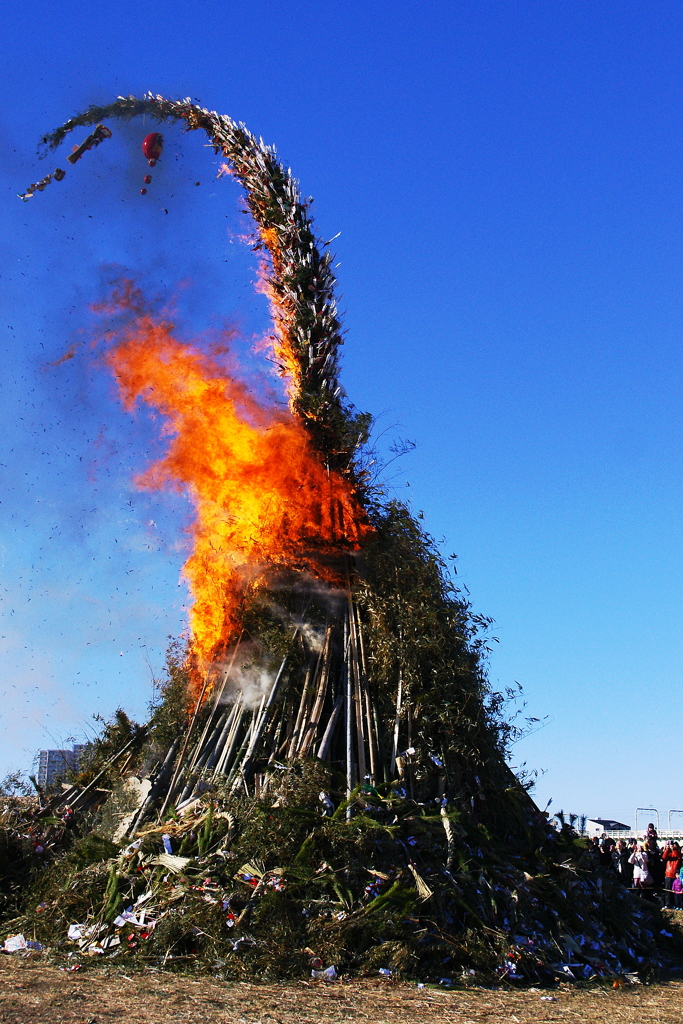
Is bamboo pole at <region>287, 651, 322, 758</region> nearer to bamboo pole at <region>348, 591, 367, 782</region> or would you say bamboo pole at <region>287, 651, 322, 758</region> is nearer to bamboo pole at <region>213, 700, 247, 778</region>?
bamboo pole at <region>348, 591, 367, 782</region>

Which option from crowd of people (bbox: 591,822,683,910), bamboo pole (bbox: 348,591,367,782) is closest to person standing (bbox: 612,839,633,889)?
crowd of people (bbox: 591,822,683,910)

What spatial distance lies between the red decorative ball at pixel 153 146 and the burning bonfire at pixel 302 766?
2 cm

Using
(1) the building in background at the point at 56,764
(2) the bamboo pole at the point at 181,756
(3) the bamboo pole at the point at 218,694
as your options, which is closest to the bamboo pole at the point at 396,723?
(3) the bamboo pole at the point at 218,694

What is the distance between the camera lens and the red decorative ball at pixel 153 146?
38.8 feet

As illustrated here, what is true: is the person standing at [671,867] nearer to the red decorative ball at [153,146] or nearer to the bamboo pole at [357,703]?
the bamboo pole at [357,703]

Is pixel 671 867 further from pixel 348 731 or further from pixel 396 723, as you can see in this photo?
pixel 348 731

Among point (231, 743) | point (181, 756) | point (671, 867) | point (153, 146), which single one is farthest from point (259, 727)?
point (671, 867)

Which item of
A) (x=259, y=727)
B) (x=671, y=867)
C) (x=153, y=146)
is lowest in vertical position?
(x=671, y=867)

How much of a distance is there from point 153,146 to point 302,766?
28.7 ft

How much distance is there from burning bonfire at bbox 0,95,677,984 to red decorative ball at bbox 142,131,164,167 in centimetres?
2

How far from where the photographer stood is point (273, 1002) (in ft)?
22.1

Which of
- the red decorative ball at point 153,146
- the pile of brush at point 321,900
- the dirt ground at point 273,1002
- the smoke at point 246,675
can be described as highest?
the red decorative ball at point 153,146

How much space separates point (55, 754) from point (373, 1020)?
9006mm

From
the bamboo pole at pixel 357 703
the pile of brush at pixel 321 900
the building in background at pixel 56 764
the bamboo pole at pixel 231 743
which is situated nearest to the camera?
the pile of brush at pixel 321 900
